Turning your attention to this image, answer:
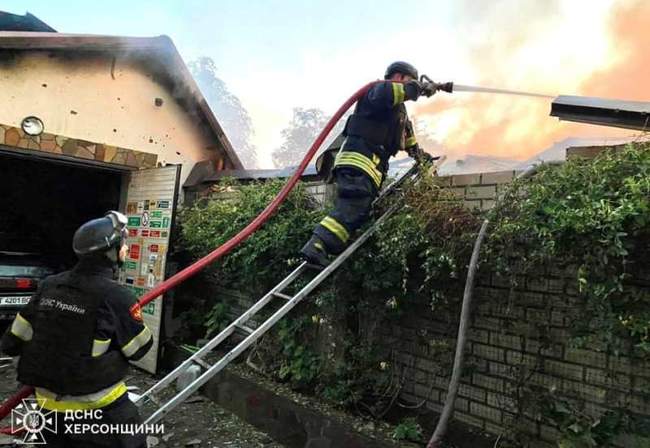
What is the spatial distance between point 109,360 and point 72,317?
0.87 feet

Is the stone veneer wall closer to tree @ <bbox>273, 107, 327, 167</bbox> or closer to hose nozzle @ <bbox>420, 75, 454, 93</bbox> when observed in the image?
hose nozzle @ <bbox>420, 75, 454, 93</bbox>

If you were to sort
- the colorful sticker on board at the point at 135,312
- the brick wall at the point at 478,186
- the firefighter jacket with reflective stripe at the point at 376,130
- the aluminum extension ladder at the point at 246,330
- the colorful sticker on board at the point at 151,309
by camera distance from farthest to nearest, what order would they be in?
1. the colorful sticker on board at the point at 151,309
2. the firefighter jacket with reflective stripe at the point at 376,130
3. the brick wall at the point at 478,186
4. the aluminum extension ladder at the point at 246,330
5. the colorful sticker on board at the point at 135,312

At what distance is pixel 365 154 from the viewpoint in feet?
11.6

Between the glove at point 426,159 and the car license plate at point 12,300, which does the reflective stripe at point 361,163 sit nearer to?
the glove at point 426,159

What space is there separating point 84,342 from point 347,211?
75.5 inches

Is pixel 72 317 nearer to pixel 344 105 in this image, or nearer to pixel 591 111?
pixel 344 105

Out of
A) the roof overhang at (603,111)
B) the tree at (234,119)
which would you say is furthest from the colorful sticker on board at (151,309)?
the tree at (234,119)

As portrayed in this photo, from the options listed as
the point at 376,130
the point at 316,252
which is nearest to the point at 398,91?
the point at 376,130

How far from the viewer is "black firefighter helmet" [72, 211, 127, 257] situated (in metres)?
2.29

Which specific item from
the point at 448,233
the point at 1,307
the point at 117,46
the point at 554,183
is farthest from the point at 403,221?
the point at 117,46

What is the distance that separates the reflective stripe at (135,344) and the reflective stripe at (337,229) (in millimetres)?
1513

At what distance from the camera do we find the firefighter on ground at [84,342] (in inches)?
85.4

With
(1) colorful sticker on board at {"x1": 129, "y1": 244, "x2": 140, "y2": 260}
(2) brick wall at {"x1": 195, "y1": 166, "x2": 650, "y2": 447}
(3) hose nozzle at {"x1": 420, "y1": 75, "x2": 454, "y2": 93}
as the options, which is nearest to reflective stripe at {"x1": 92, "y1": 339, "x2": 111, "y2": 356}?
(2) brick wall at {"x1": 195, "y1": 166, "x2": 650, "y2": 447}

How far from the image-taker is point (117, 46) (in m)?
7.12
